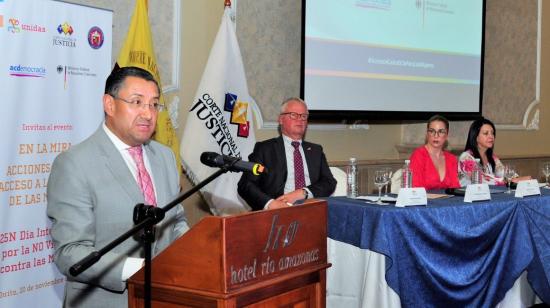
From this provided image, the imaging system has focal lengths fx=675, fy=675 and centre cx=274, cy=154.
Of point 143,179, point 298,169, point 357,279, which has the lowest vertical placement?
point 357,279

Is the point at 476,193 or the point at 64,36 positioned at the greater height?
the point at 64,36

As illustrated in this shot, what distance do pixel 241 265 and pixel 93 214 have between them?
0.55 metres

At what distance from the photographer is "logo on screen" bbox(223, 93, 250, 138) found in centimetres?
503

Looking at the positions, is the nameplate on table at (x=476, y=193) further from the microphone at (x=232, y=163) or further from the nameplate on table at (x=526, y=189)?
the microphone at (x=232, y=163)

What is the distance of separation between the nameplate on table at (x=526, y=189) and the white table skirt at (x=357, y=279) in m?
1.24

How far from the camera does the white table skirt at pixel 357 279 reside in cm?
366

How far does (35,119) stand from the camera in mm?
3641

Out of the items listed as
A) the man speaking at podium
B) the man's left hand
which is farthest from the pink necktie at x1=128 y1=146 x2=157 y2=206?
the man's left hand

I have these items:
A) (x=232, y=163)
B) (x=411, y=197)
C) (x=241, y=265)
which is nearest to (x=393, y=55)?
(x=411, y=197)

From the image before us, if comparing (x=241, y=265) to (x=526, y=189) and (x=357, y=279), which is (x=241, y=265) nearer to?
(x=357, y=279)

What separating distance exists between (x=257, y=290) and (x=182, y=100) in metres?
3.26

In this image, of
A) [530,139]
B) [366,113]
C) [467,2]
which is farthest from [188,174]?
[530,139]

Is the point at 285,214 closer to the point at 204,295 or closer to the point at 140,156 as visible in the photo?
the point at 204,295

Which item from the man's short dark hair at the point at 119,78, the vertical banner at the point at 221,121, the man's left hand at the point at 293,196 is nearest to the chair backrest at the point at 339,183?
the man's left hand at the point at 293,196
